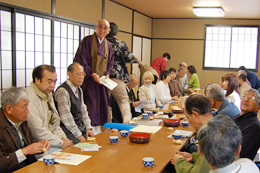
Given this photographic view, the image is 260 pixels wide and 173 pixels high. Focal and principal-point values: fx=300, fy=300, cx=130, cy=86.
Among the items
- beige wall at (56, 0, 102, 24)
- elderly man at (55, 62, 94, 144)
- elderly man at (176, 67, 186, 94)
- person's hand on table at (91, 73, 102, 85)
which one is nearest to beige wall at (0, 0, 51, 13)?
beige wall at (56, 0, 102, 24)

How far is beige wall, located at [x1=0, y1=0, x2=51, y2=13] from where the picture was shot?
13.9ft

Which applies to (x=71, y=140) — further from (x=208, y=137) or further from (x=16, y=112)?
(x=208, y=137)

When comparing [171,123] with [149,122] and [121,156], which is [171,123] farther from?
[121,156]

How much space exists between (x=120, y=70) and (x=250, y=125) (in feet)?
7.13

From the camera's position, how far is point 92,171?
1.77 meters

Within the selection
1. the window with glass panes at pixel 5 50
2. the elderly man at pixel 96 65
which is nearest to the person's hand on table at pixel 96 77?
the elderly man at pixel 96 65

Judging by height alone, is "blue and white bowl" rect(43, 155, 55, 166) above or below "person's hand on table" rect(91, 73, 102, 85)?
below

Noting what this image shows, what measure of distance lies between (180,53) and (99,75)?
274 inches

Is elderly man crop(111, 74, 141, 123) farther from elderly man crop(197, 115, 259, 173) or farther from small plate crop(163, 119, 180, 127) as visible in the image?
elderly man crop(197, 115, 259, 173)

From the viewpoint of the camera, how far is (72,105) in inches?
124

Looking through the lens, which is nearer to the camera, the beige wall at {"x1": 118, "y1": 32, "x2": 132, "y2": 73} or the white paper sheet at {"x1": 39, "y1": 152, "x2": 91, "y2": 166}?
the white paper sheet at {"x1": 39, "y1": 152, "x2": 91, "y2": 166}

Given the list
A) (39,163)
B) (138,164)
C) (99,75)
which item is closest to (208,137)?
(138,164)

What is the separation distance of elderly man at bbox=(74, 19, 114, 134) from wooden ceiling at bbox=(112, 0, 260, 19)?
3.83m

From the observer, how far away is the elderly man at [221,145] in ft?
4.17
